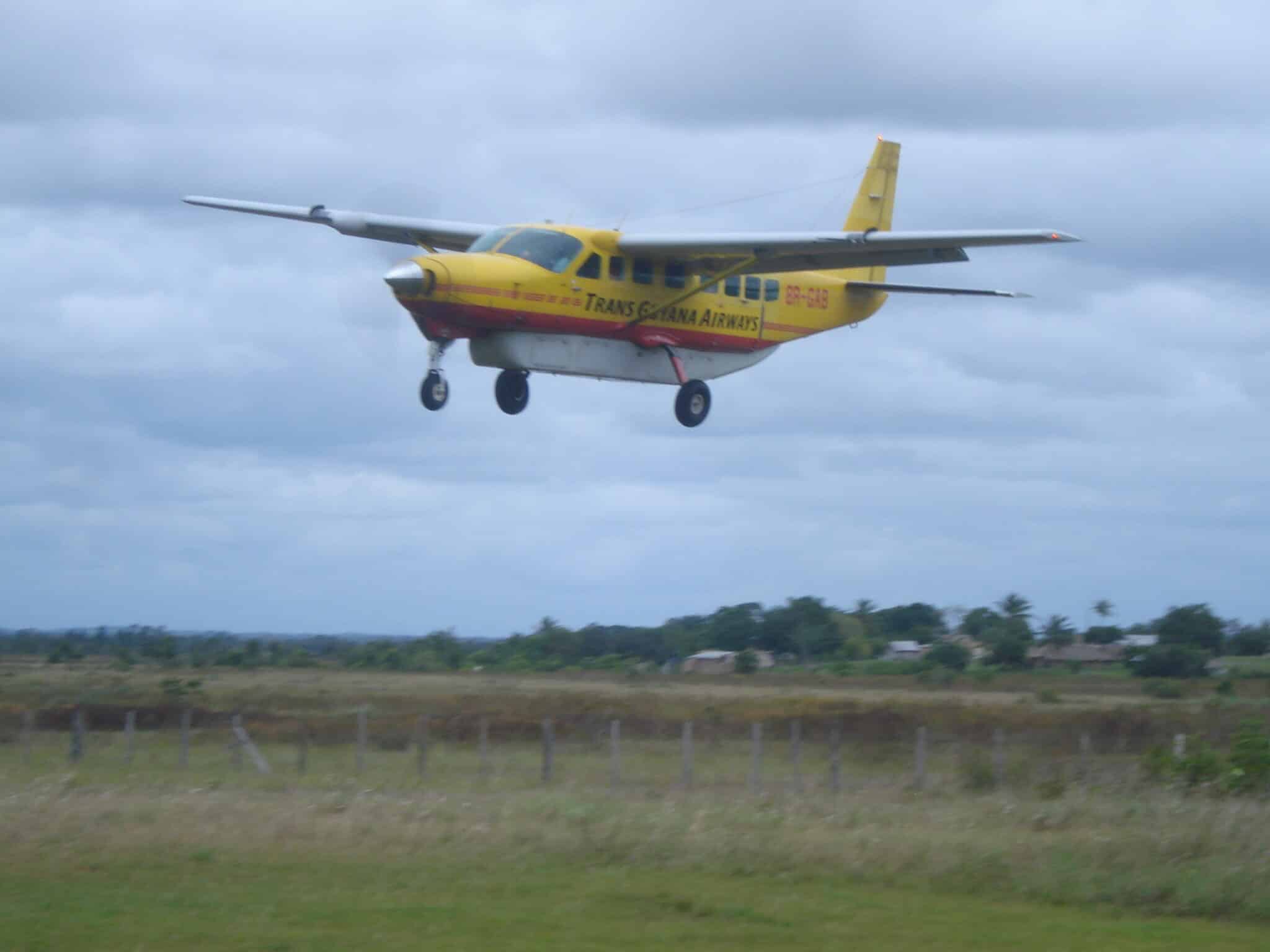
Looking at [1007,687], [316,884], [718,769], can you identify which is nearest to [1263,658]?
[1007,687]

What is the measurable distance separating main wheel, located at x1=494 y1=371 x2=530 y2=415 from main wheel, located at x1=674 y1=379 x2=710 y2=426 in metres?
2.94

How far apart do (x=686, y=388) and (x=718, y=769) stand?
10753 millimetres

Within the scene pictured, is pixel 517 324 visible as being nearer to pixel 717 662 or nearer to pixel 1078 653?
pixel 717 662

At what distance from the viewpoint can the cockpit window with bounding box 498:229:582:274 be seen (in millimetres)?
24578

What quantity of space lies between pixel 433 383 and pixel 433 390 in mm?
120

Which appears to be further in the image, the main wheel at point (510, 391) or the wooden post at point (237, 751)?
the wooden post at point (237, 751)

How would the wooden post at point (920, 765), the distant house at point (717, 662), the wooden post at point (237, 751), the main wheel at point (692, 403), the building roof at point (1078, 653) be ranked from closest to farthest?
the main wheel at point (692, 403), the wooden post at point (920, 765), the wooden post at point (237, 751), the building roof at point (1078, 653), the distant house at point (717, 662)

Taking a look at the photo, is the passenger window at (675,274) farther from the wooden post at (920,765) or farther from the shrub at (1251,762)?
the shrub at (1251,762)

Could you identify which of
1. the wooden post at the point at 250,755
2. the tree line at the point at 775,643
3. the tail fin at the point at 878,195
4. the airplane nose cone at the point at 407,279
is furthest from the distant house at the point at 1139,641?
the airplane nose cone at the point at 407,279

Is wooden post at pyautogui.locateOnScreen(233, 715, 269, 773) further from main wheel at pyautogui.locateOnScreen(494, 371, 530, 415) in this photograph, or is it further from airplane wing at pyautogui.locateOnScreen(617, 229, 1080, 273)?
airplane wing at pyautogui.locateOnScreen(617, 229, 1080, 273)

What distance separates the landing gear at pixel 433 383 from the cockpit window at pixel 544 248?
1.86 m

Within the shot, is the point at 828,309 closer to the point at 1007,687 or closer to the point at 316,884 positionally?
the point at 316,884

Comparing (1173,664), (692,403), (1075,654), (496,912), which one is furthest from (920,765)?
(1075,654)

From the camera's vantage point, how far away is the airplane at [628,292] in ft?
77.2
